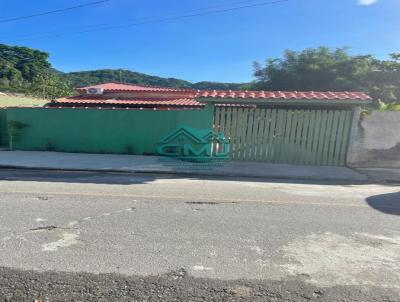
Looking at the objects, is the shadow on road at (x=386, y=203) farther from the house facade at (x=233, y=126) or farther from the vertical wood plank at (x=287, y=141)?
the vertical wood plank at (x=287, y=141)

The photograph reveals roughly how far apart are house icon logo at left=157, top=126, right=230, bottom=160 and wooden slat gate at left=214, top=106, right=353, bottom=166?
326mm

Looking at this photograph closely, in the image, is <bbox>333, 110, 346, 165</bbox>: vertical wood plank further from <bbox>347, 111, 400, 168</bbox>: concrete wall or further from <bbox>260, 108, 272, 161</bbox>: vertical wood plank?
<bbox>260, 108, 272, 161</bbox>: vertical wood plank

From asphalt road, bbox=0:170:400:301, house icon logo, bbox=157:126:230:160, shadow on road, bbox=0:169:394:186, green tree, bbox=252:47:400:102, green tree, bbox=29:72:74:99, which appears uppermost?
green tree, bbox=252:47:400:102

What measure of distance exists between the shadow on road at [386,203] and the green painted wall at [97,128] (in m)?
6.21

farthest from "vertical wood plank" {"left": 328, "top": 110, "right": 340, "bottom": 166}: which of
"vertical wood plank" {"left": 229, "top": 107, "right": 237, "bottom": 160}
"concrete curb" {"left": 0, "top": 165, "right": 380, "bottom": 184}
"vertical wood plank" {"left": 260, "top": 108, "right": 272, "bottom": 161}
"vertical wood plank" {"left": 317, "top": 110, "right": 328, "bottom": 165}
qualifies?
"vertical wood plank" {"left": 229, "top": 107, "right": 237, "bottom": 160}

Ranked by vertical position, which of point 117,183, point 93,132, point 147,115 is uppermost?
point 147,115

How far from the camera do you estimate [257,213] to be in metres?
4.89

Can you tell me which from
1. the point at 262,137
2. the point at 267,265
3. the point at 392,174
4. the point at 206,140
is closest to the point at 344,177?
A: the point at 392,174

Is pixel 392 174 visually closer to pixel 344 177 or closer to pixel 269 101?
pixel 344 177

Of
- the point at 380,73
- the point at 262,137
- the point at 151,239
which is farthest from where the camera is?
the point at 380,73

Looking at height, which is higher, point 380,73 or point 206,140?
point 380,73

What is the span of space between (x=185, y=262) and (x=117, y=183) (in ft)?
14.0

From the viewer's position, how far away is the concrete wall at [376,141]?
9906mm

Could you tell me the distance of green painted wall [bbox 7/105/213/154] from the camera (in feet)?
35.7
